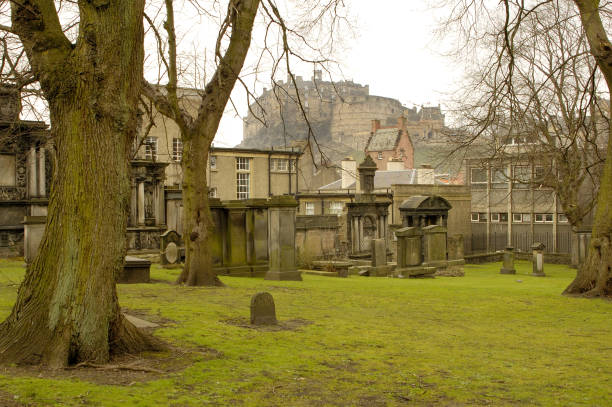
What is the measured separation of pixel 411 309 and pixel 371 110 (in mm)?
127817

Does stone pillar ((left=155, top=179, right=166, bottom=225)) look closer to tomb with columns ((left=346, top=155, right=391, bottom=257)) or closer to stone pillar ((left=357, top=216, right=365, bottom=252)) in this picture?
tomb with columns ((left=346, top=155, right=391, bottom=257))

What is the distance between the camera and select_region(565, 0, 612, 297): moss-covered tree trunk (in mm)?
12758

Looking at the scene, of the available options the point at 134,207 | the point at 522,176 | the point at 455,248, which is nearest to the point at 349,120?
the point at 522,176

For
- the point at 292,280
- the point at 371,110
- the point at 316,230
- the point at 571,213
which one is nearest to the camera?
the point at 292,280

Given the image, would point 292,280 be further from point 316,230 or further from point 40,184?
point 316,230

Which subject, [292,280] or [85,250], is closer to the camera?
[85,250]

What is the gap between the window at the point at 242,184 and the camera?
4338 centimetres

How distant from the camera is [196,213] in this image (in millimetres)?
12984

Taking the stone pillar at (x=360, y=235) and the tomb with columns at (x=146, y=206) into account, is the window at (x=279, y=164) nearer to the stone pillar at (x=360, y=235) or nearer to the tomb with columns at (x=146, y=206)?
the stone pillar at (x=360, y=235)

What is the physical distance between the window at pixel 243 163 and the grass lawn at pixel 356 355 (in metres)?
31.4

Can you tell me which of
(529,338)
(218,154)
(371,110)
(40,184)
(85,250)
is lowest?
(529,338)

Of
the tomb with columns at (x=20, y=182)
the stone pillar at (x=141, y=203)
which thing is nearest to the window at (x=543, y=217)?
the stone pillar at (x=141, y=203)

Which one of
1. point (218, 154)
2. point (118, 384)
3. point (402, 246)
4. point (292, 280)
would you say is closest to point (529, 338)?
point (118, 384)

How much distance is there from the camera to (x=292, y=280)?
52.5 feet
